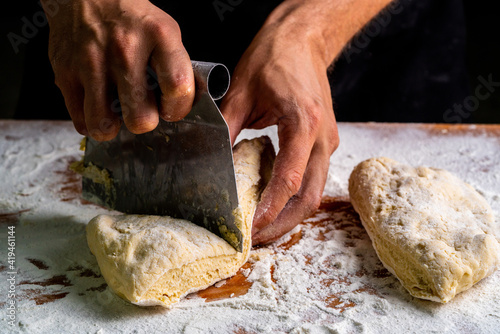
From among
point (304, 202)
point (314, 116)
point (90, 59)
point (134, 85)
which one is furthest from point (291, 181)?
point (90, 59)

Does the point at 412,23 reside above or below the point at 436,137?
above

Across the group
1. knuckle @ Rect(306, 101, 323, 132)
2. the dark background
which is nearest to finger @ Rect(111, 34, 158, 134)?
knuckle @ Rect(306, 101, 323, 132)

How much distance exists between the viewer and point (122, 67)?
130cm

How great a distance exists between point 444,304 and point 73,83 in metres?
1.18

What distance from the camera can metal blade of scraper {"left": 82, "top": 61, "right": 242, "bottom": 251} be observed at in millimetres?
1326

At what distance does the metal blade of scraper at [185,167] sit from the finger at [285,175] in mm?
149

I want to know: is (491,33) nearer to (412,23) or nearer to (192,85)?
(412,23)

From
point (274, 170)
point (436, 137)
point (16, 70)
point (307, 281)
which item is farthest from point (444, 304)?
point (16, 70)

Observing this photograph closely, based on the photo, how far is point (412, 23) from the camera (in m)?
2.49

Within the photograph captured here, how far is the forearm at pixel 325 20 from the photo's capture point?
1963mm

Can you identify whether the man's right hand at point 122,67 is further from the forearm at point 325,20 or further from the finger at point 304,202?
the forearm at point 325,20

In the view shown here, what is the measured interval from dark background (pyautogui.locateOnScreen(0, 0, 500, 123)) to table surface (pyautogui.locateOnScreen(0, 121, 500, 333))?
67 cm

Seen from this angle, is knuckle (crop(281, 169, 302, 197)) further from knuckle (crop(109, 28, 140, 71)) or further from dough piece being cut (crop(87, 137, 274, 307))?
knuckle (crop(109, 28, 140, 71))

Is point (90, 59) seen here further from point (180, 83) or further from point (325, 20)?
point (325, 20)
